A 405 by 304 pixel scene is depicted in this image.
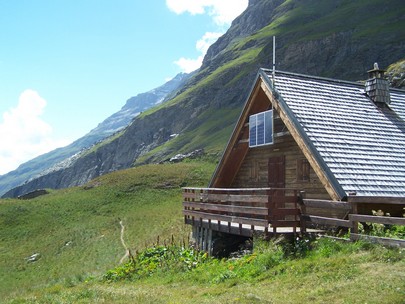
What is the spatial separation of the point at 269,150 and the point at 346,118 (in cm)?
412

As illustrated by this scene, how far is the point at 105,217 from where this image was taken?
4353cm

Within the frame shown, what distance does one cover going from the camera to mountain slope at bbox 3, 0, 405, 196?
9775cm

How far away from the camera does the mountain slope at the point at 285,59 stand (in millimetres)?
97750

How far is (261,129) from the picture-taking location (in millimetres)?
20047

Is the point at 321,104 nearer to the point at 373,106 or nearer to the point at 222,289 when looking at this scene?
the point at 373,106

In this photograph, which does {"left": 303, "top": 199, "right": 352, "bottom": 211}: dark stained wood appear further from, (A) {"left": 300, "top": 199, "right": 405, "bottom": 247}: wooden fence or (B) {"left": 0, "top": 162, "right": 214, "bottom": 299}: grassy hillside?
(B) {"left": 0, "top": 162, "right": 214, "bottom": 299}: grassy hillside

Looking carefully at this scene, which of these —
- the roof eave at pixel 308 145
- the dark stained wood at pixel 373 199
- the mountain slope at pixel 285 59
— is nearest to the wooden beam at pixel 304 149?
the roof eave at pixel 308 145

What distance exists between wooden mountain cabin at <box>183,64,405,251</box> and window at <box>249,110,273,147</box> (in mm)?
46

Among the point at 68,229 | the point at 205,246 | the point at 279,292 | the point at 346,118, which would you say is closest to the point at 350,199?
the point at 279,292

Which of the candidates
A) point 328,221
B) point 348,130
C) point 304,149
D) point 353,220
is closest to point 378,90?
point 348,130

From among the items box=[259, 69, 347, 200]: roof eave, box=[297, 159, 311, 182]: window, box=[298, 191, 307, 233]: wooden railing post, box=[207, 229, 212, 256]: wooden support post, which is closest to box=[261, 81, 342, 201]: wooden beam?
box=[259, 69, 347, 200]: roof eave

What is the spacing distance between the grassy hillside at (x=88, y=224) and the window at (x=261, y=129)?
10071 mm

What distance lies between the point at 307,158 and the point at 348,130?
9.08ft

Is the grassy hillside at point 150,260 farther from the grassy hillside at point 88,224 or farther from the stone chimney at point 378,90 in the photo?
the stone chimney at point 378,90
